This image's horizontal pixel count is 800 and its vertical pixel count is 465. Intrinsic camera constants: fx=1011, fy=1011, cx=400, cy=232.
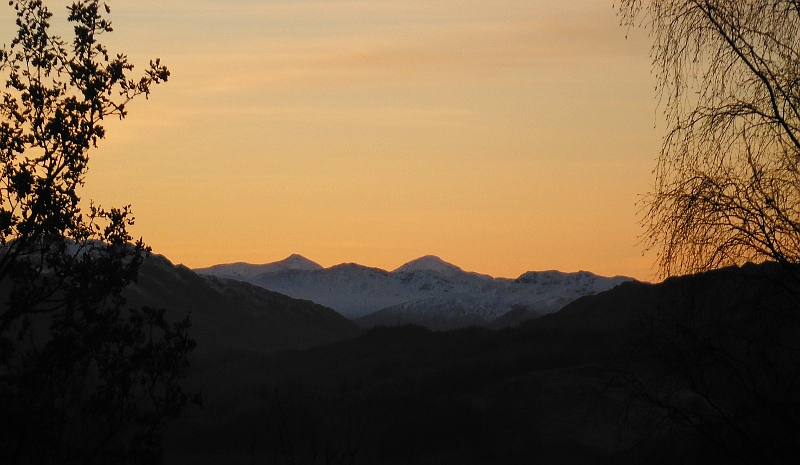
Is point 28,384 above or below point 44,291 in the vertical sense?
below

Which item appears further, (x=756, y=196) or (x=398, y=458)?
(x=398, y=458)

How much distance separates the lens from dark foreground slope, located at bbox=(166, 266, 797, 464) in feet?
40.6

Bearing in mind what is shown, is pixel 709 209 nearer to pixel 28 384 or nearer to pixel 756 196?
pixel 756 196

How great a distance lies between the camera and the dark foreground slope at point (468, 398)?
12.4 m

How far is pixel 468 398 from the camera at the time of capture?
80.9 metres

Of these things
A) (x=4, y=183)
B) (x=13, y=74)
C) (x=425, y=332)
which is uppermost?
(x=425, y=332)

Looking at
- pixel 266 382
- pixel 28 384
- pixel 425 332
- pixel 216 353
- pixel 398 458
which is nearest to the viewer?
pixel 28 384

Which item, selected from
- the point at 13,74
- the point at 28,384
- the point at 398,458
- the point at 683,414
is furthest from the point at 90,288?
the point at 398,458

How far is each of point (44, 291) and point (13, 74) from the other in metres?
3.60

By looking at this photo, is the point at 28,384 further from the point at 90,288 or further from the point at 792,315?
the point at 792,315

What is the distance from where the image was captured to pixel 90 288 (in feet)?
55.0

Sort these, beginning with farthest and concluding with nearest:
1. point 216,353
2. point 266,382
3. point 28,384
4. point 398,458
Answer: point 216,353 → point 266,382 → point 398,458 → point 28,384

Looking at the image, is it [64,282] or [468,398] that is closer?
[64,282]

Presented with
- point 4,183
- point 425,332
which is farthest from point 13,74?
point 425,332
